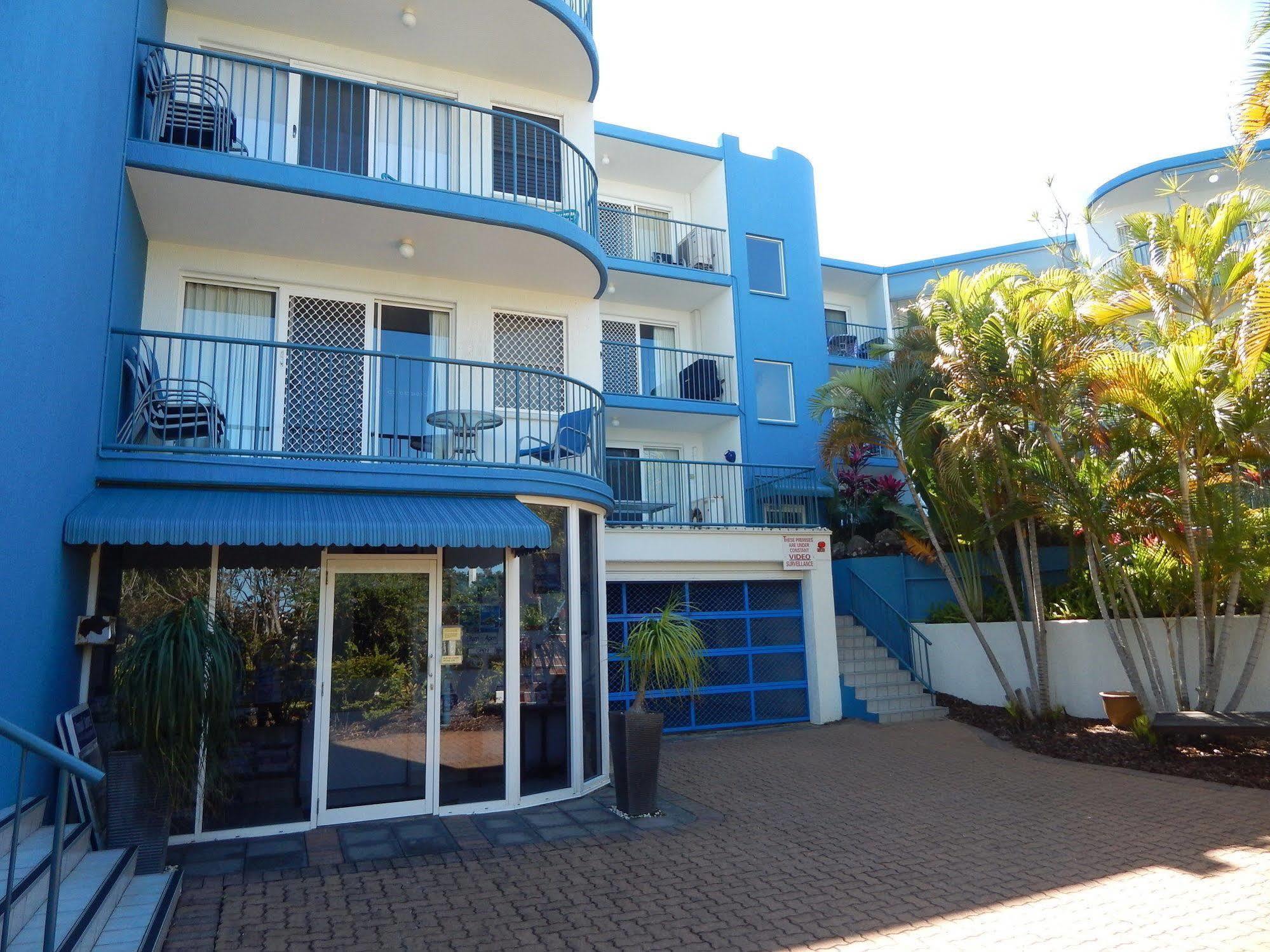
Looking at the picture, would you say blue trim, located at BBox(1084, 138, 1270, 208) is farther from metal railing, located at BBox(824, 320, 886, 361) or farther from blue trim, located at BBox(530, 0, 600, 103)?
blue trim, located at BBox(530, 0, 600, 103)

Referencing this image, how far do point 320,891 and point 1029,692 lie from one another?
1071 cm

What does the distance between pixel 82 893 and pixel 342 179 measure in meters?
6.96

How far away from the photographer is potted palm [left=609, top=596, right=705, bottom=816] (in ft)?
26.9

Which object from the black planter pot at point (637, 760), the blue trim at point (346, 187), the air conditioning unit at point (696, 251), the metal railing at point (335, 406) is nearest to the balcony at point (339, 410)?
the metal railing at point (335, 406)

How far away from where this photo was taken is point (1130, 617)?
12211 mm

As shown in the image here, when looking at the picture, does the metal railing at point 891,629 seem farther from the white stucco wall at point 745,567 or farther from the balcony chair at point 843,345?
the balcony chair at point 843,345

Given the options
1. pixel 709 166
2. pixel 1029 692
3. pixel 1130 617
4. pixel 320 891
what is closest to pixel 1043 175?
pixel 709 166

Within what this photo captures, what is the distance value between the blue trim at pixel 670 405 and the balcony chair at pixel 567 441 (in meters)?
5.17

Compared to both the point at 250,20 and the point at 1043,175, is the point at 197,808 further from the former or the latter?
the point at 1043,175

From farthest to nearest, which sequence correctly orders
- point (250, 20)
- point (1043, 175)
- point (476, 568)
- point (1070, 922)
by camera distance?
point (1043, 175) → point (250, 20) → point (476, 568) → point (1070, 922)

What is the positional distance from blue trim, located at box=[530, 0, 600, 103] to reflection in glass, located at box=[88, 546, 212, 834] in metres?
7.72

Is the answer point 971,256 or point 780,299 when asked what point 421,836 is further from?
point 971,256

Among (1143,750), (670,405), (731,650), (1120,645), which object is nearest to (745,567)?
(731,650)

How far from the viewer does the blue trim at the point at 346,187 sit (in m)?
8.36
